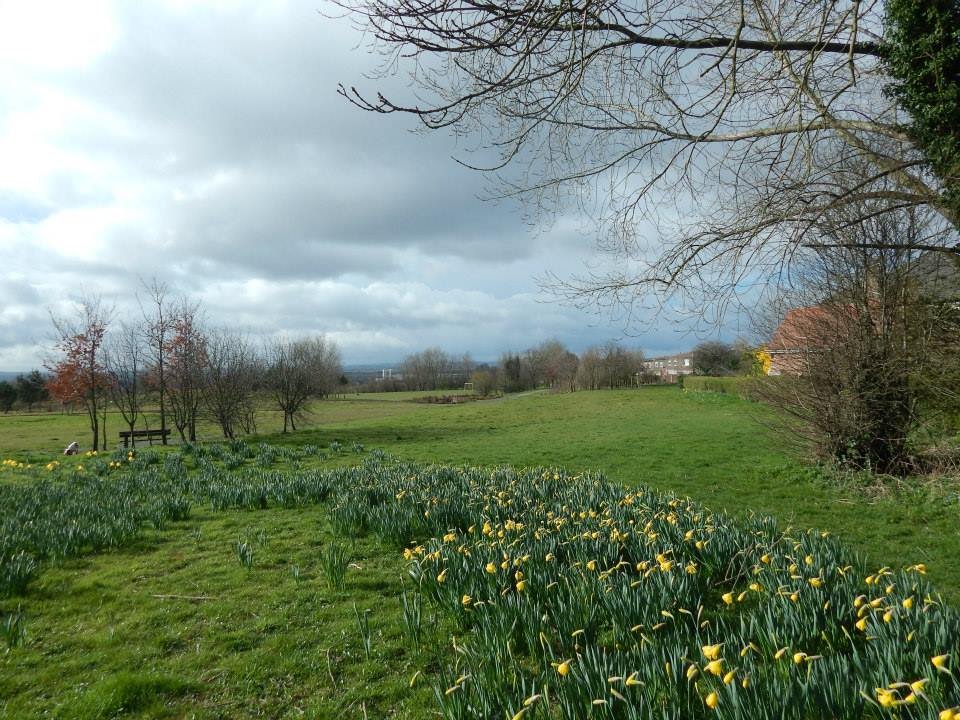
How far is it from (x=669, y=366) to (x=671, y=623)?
61196 millimetres

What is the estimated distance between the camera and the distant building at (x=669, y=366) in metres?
54.2

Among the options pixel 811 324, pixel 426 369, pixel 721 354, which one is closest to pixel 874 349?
pixel 811 324

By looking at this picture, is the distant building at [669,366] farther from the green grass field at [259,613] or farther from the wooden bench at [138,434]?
the green grass field at [259,613]

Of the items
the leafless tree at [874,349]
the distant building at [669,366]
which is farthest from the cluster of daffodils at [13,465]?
the distant building at [669,366]

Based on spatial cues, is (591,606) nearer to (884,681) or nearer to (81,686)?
(884,681)

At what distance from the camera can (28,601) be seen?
13.5ft

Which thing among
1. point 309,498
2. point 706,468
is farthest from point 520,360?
point 309,498

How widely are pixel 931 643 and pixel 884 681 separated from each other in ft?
1.97

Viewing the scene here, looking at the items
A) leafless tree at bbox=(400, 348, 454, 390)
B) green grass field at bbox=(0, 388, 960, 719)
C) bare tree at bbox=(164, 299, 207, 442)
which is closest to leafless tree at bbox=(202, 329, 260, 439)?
bare tree at bbox=(164, 299, 207, 442)

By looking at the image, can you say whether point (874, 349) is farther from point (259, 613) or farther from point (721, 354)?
point (259, 613)

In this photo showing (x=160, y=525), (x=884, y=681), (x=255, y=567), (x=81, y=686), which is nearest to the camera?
(x=884, y=681)

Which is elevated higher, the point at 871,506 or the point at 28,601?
the point at 28,601

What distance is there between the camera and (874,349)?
8.97m

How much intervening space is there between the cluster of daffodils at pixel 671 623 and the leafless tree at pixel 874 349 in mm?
5757
